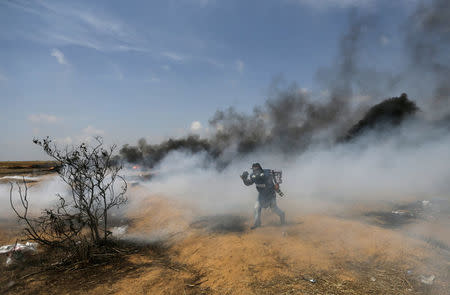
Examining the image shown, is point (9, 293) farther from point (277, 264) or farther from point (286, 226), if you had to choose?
point (286, 226)

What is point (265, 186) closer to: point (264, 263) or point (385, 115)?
point (264, 263)

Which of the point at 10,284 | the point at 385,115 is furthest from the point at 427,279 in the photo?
the point at 385,115

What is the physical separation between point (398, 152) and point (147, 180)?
19.3 metres

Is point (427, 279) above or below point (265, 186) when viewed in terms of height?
below

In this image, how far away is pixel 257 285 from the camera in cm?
398

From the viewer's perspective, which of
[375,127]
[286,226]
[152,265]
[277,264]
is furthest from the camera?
[375,127]

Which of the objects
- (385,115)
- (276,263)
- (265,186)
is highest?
(385,115)

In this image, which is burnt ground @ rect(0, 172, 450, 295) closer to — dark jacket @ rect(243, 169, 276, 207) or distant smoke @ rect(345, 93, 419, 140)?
dark jacket @ rect(243, 169, 276, 207)

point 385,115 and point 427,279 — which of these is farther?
point 385,115

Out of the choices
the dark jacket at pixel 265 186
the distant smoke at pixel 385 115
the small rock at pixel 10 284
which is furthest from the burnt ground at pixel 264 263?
the distant smoke at pixel 385 115

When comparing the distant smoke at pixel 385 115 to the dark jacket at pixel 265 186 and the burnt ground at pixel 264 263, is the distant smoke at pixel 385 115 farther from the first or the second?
the dark jacket at pixel 265 186

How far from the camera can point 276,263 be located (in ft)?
15.4

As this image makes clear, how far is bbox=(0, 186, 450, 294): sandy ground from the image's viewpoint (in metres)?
3.96

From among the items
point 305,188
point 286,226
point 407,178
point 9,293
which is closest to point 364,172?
point 407,178
